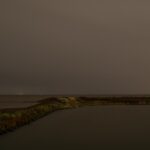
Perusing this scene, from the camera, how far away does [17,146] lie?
56.5ft

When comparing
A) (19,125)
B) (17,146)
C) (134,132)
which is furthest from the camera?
(19,125)

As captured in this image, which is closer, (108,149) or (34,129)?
(108,149)

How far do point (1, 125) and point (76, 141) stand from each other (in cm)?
464

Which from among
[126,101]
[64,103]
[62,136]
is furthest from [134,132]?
[126,101]

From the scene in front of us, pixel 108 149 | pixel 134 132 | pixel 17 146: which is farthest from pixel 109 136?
pixel 17 146

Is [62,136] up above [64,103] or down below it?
below

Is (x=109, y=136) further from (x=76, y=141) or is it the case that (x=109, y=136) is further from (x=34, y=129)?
(x=34, y=129)

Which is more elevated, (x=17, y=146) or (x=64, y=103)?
(x=64, y=103)

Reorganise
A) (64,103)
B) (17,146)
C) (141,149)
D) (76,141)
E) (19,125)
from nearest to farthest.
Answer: (141,149), (17,146), (76,141), (19,125), (64,103)

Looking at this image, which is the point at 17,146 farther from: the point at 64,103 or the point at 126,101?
the point at 126,101

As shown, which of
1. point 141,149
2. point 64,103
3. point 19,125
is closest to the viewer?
point 141,149

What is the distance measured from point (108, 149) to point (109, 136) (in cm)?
419

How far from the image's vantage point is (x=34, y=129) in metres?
23.8

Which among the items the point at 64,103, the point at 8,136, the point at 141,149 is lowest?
the point at 141,149
